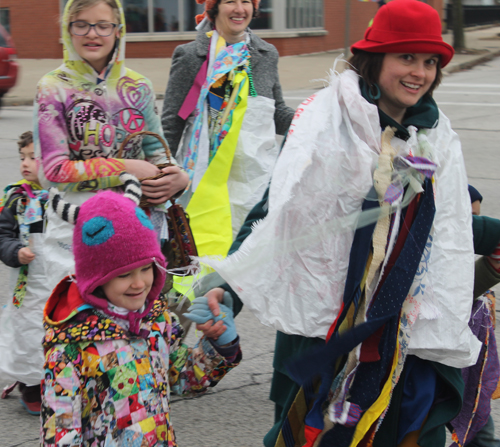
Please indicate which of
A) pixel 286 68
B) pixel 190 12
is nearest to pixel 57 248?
pixel 286 68

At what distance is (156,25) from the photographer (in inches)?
810

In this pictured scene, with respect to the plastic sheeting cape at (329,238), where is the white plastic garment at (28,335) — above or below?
below

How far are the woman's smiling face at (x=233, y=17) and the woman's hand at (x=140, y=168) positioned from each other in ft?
4.36

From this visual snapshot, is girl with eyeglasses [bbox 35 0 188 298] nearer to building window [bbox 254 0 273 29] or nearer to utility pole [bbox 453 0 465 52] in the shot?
building window [bbox 254 0 273 29]

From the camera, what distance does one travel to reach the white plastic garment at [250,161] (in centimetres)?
400

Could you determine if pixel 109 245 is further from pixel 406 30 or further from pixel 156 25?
pixel 156 25

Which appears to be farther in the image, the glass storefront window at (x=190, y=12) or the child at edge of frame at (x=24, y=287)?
the glass storefront window at (x=190, y=12)

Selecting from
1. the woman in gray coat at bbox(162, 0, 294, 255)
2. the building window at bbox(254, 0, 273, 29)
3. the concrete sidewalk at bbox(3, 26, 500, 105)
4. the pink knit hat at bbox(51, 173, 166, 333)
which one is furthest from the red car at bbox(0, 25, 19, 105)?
the pink knit hat at bbox(51, 173, 166, 333)

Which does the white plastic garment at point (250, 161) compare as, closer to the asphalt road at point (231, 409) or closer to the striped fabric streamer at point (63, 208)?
the asphalt road at point (231, 409)

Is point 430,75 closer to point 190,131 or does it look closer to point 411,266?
point 411,266

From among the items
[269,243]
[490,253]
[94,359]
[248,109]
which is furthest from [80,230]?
[248,109]

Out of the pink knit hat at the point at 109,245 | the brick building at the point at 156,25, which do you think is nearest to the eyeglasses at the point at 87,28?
the pink knit hat at the point at 109,245

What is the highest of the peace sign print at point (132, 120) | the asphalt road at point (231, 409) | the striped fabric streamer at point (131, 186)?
the peace sign print at point (132, 120)

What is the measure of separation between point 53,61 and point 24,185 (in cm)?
1856
